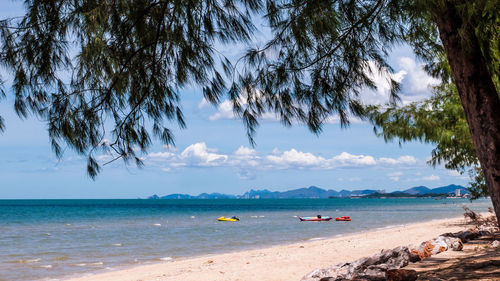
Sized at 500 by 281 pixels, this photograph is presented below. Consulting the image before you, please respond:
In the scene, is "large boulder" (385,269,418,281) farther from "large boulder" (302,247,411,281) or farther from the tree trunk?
the tree trunk

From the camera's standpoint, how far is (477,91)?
14.6ft

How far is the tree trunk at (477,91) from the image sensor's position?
14.3ft

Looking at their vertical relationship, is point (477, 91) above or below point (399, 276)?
above

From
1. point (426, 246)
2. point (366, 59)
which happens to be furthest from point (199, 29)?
point (426, 246)

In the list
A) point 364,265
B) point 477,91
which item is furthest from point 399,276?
point 477,91

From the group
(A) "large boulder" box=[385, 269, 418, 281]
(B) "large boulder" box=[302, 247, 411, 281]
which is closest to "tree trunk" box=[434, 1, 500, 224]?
(A) "large boulder" box=[385, 269, 418, 281]

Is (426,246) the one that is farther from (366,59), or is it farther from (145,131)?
(145,131)

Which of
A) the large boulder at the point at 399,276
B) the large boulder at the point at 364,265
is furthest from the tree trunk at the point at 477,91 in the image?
the large boulder at the point at 364,265

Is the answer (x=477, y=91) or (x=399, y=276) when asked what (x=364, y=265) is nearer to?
(x=399, y=276)

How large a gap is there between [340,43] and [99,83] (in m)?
2.62

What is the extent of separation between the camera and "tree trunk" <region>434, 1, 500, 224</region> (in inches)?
172

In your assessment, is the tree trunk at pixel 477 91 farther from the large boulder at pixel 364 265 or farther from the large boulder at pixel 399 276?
the large boulder at pixel 364 265

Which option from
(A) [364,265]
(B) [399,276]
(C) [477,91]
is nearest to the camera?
(C) [477,91]

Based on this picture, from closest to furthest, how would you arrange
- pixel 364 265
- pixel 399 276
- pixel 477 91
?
pixel 477 91, pixel 399 276, pixel 364 265
